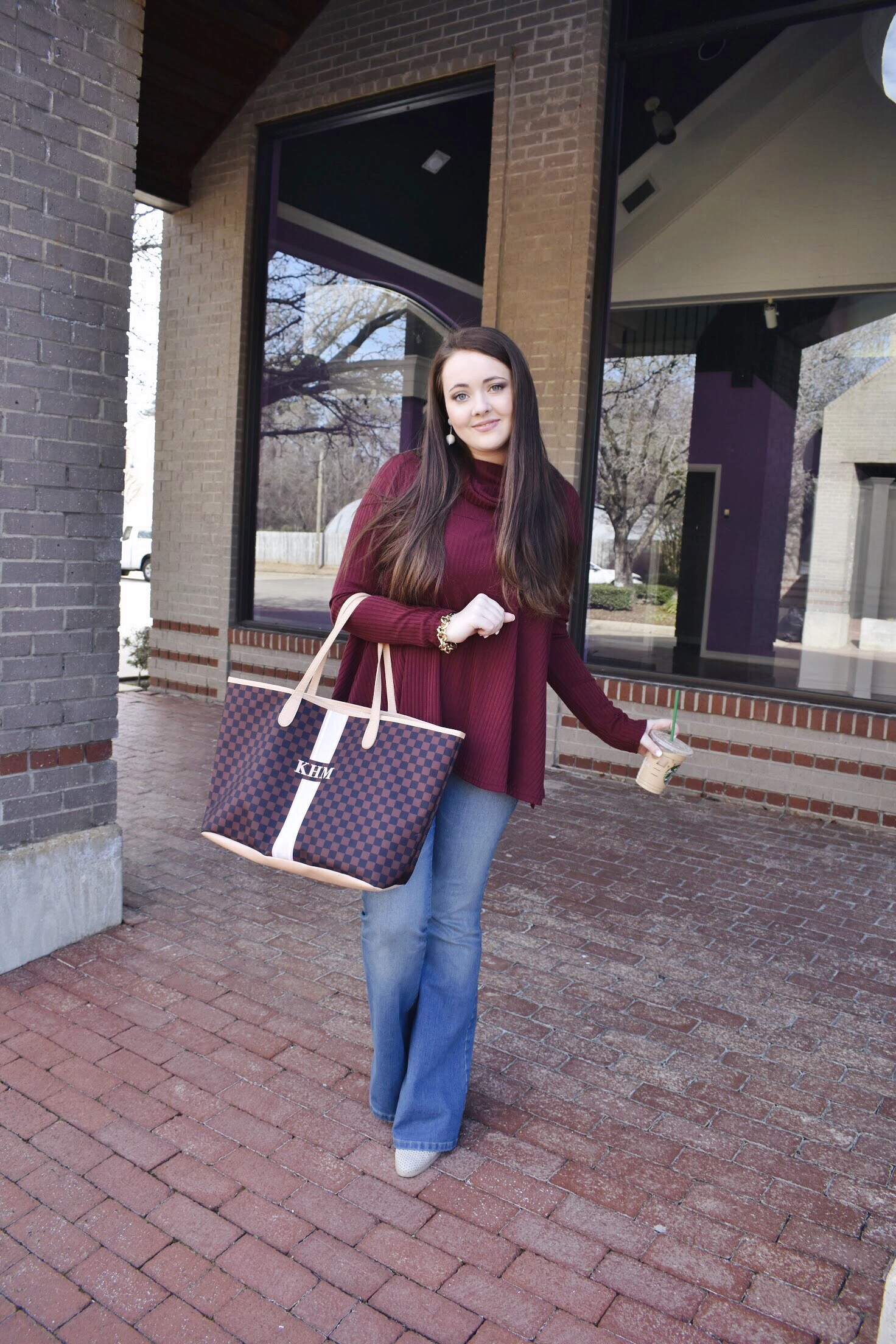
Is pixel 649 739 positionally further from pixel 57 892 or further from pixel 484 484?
pixel 57 892

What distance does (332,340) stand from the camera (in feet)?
28.0

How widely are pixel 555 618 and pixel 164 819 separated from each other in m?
3.32

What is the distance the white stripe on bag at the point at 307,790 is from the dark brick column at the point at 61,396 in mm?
1636

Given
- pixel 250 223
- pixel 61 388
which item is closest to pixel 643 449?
pixel 250 223

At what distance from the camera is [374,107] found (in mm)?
7637

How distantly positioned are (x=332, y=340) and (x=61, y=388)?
17.9 feet

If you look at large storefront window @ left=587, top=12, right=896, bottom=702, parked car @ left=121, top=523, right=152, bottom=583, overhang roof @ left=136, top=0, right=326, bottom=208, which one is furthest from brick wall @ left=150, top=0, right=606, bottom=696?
parked car @ left=121, top=523, right=152, bottom=583

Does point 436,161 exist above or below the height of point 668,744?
above

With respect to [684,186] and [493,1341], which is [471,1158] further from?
[684,186]

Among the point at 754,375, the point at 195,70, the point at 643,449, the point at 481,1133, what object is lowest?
the point at 481,1133

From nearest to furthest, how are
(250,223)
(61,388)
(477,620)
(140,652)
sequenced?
(477,620)
(61,388)
(250,223)
(140,652)

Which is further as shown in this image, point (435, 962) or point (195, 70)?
point (195, 70)

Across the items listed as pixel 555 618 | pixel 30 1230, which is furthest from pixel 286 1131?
pixel 555 618

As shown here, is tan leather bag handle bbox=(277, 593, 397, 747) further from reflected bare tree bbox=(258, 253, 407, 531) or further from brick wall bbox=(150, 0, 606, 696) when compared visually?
reflected bare tree bbox=(258, 253, 407, 531)
